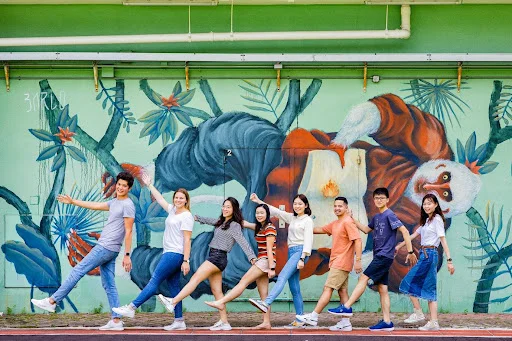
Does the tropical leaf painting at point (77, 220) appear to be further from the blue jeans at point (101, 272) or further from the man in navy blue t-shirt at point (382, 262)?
the man in navy blue t-shirt at point (382, 262)

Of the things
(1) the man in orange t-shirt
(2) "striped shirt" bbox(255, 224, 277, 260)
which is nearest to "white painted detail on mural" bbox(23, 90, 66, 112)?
(2) "striped shirt" bbox(255, 224, 277, 260)

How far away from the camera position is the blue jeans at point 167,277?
14.8 meters

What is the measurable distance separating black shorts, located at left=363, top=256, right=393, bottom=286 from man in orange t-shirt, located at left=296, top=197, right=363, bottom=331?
0.48 feet

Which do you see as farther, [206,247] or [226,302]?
[206,247]

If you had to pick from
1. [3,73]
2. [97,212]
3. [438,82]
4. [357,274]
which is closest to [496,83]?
[438,82]

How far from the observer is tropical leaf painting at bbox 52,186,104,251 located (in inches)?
650

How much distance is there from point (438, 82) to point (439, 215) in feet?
7.42

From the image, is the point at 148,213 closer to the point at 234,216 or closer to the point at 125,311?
the point at 234,216

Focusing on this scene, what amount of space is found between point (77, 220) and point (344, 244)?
3980 mm

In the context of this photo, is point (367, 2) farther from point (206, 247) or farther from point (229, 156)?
point (206, 247)

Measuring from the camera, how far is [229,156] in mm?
16516

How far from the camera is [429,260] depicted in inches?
593

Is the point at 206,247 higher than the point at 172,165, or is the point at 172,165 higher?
the point at 172,165

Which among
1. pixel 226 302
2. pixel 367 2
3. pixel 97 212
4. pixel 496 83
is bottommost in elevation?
pixel 226 302
